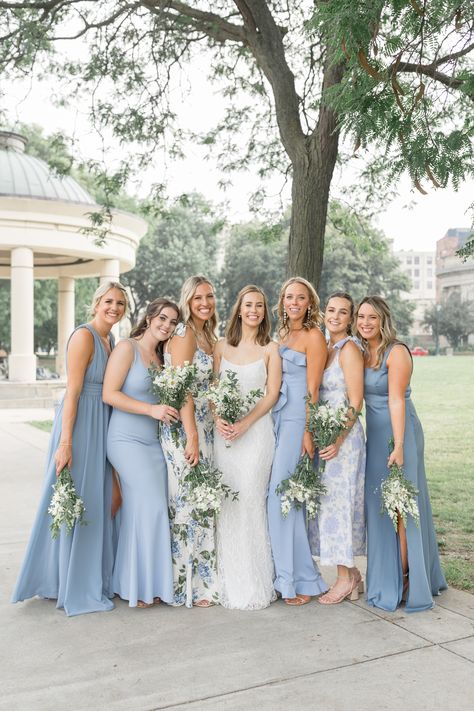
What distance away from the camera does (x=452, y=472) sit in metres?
12.0

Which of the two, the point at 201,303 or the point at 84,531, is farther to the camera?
the point at 201,303

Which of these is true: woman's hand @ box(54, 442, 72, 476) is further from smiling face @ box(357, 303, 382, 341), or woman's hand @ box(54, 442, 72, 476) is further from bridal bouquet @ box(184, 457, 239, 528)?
smiling face @ box(357, 303, 382, 341)

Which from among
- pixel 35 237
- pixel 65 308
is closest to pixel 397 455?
pixel 35 237

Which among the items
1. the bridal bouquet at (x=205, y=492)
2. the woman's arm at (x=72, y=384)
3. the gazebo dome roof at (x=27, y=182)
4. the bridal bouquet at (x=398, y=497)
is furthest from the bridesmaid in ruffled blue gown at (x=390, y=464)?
the gazebo dome roof at (x=27, y=182)

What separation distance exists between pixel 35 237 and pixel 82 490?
2038 centimetres

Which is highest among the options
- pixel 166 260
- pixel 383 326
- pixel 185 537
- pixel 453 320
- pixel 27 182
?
pixel 27 182

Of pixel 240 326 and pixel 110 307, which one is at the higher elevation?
pixel 110 307

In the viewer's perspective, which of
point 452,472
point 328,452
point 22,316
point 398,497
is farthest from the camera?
point 22,316

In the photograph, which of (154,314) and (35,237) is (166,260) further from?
(154,314)

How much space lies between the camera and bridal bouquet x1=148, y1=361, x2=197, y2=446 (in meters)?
4.94

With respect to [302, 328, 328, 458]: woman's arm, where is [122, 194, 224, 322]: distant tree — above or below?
above

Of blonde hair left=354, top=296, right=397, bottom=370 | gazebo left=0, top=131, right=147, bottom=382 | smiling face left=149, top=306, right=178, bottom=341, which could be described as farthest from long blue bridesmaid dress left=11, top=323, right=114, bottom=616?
gazebo left=0, top=131, right=147, bottom=382

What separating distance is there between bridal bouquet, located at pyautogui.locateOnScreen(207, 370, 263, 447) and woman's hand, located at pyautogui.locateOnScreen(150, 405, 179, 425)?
0.87 feet

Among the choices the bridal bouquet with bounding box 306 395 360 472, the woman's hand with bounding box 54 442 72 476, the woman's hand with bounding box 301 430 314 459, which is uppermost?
the bridal bouquet with bounding box 306 395 360 472
